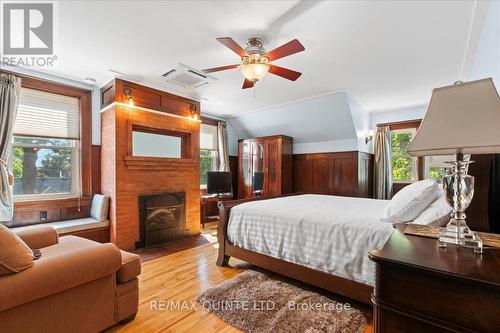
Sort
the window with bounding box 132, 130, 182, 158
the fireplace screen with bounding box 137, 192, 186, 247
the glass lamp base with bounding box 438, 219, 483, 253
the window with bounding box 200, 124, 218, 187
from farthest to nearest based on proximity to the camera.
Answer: the window with bounding box 200, 124, 218, 187 → the window with bounding box 132, 130, 182, 158 → the fireplace screen with bounding box 137, 192, 186, 247 → the glass lamp base with bounding box 438, 219, 483, 253

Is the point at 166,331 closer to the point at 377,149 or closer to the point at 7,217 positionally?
the point at 7,217

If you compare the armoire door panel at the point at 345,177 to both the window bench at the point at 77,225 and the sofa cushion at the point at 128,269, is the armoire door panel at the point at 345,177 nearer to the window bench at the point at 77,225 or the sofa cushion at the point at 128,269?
the sofa cushion at the point at 128,269

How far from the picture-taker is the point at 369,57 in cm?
288

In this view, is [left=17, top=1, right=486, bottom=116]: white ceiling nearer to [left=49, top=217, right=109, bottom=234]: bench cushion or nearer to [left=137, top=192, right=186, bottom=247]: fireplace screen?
[left=137, top=192, right=186, bottom=247]: fireplace screen

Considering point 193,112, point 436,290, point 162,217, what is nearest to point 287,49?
point 436,290

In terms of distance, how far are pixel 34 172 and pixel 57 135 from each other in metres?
0.61

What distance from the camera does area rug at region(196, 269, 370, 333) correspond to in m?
1.77

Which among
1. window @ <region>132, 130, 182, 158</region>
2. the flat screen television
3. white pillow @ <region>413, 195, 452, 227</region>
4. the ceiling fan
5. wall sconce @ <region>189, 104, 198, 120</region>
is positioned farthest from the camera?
the flat screen television

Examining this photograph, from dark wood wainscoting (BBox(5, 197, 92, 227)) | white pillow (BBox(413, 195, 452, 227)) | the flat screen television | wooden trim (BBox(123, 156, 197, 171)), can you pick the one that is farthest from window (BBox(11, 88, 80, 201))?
white pillow (BBox(413, 195, 452, 227))

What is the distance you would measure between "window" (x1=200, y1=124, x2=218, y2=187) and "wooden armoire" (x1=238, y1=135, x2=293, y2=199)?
0.71 meters

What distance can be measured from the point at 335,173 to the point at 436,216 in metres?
3.55

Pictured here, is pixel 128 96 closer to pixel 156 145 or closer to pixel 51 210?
pixel 156 145

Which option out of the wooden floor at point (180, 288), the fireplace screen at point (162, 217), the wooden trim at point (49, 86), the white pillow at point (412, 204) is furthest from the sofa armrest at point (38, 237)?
the white pillow at point (412, 204)

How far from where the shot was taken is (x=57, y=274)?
1.40m
